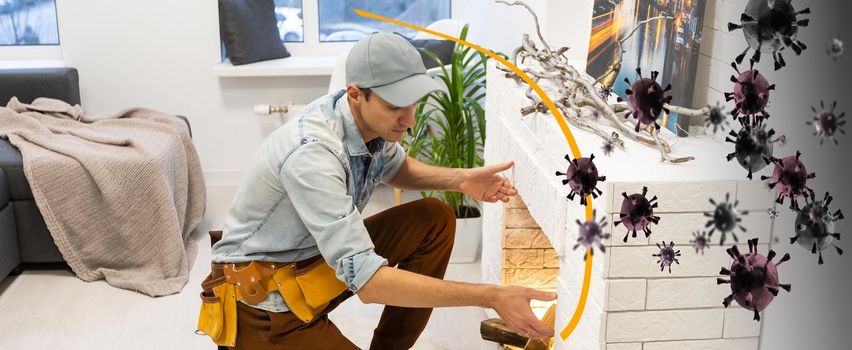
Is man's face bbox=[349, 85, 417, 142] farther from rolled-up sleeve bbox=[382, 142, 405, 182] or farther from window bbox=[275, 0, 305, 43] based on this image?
window bbox=[275, 0, 305, 43]

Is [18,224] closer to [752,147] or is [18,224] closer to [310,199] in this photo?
[310,199]

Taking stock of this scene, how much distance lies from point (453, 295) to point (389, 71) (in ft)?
1.57

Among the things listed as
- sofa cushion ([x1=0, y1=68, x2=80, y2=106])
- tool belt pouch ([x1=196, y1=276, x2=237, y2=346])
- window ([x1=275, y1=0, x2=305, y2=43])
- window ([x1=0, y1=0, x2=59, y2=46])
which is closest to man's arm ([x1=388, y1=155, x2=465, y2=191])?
tool belt pouch ([x1=196, y1=276, x2=237, y2=346])

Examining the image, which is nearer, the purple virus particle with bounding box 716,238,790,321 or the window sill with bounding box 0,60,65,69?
the purple virus particle with bounding box 716,238,790,321

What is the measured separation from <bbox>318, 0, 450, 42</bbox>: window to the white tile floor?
1.77m

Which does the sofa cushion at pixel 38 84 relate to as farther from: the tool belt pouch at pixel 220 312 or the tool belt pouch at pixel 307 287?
the tool belt pouch at pixel 307 287

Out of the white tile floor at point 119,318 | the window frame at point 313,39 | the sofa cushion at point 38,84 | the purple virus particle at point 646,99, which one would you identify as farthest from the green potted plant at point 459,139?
the purple virus particle at point 646,99

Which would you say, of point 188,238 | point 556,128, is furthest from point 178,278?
point 556,128

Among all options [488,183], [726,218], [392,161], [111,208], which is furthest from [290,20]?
[726,218]

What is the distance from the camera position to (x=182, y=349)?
2.91 m

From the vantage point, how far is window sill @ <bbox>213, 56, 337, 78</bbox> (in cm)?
456

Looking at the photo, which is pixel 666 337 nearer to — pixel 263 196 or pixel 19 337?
pixel 263 196

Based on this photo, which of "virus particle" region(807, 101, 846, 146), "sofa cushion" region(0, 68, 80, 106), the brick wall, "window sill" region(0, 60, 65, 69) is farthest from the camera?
"window sill" region(0, 60, 65, 69)

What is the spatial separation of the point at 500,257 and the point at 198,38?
2387 millimetres
